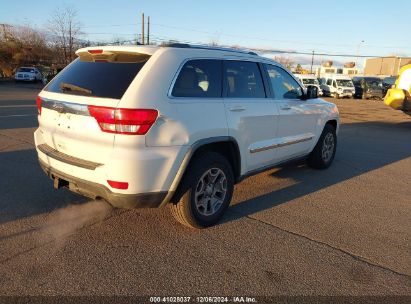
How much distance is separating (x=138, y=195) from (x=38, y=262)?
1.03 meters

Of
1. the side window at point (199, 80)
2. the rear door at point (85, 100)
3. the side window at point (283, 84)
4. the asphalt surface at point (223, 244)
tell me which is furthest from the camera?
the side window at point (283, 84)

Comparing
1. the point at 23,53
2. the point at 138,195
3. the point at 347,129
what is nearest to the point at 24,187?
the point at 138,195

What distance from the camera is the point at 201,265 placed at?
130 inches

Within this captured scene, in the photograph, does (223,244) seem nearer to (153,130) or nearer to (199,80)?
(153,130)

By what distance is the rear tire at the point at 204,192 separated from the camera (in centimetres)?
369

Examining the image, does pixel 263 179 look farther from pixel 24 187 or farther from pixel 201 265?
pixel 24 187

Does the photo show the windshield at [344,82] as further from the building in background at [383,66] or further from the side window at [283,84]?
the building in background at [383,66]

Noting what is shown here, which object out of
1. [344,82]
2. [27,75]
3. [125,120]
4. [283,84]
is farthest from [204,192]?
[27,75]

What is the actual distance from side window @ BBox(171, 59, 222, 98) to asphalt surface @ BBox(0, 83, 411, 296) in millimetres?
1436

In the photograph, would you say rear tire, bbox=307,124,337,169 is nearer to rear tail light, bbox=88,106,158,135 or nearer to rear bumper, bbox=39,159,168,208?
rear bumper, bbox=39,159,168,208

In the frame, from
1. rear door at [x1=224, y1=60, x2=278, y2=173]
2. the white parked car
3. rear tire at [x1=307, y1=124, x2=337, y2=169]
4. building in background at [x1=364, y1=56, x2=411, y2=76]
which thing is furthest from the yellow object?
building in background at [x1=364, y1=56, x2=411, y2=76]

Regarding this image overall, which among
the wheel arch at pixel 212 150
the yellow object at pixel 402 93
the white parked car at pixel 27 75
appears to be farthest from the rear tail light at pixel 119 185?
the white parked car at pixel 27 75

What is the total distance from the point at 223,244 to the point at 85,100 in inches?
74.0

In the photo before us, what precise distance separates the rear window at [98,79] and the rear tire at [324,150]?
3.79m
